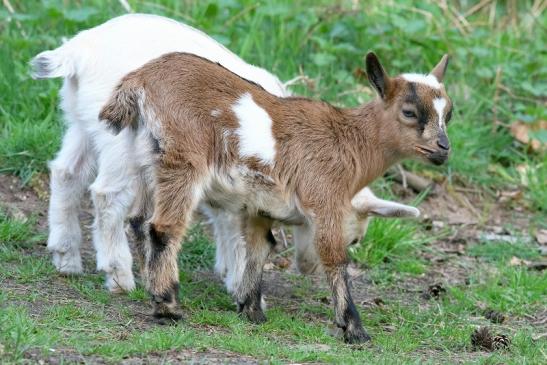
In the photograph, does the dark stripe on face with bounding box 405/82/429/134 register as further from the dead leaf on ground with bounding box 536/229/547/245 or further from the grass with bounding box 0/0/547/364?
the dead leaf on ground with bounding box 536/229/547/245

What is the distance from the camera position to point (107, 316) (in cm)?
562

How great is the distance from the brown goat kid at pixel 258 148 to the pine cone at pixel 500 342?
730mm

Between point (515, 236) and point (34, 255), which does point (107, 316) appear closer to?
point (34, 255)

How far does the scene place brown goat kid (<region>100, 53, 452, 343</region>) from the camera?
5.51 m

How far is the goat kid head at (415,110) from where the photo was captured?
19.2 feet

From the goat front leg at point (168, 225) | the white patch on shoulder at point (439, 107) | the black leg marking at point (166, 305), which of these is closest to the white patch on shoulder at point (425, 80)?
the white patch on shoulder at point (439, 107)

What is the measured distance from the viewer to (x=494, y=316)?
6.71 m

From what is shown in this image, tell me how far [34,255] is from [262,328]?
6.09 feet

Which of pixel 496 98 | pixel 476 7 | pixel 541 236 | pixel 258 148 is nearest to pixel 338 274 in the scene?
pixel 258 148

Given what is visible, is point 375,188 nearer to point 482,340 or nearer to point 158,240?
point 482,340

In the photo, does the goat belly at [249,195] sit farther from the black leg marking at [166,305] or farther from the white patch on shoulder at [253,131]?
the black leg marking at [166,305]

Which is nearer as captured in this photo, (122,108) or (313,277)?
(122,108)

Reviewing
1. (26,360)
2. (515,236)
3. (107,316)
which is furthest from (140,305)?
(515,236)

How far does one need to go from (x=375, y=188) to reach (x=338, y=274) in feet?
9.52
